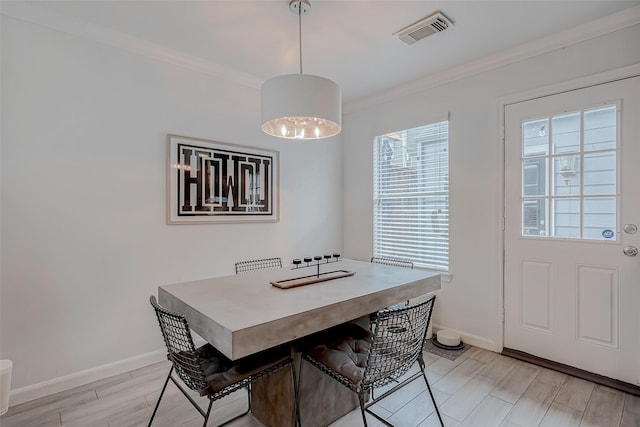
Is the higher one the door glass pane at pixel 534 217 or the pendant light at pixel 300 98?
the pendant light at pixel 300 98

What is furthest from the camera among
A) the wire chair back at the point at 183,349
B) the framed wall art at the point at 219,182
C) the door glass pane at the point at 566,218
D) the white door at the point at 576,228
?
the framed wall art at the point at 219,182

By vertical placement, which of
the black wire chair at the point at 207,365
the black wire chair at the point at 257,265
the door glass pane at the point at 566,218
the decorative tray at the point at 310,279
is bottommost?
the black wire chair at the point at 207,365

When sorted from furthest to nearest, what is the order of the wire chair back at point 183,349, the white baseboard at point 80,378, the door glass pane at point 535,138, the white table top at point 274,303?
the door glass pane at point 535,138 → the white baseboard at point 80,378 → the wire chair back at point 183,349 → the white table top at point 274,303

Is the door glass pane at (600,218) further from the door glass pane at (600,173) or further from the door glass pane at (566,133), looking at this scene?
the door glass pane at (566,133)

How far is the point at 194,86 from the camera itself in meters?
2.96

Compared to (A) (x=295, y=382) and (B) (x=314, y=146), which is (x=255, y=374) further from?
(B) (x=314, y=146)

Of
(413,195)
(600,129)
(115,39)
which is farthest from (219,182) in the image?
(600,129)

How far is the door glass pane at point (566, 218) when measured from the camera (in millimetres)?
2535

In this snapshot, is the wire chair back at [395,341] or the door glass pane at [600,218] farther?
the door glass pane at [600,218]

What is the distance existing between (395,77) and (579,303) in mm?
2608

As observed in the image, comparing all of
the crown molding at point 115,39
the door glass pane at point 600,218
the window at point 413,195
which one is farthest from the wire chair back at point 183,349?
the door glass pane at point 600,218

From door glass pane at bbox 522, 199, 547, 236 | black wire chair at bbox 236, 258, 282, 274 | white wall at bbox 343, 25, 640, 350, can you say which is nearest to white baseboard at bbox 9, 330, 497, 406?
white wall at bbox 343, 25, 640, 350

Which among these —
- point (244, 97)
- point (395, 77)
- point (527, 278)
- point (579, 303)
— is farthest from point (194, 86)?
point (579, 303)

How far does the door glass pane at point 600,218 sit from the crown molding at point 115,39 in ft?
10.4
